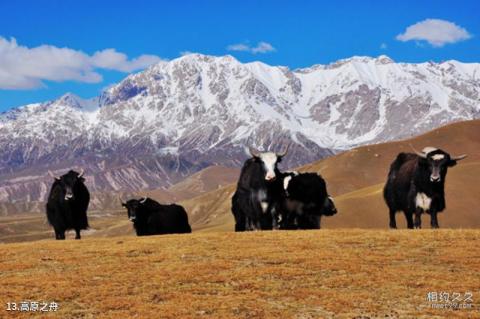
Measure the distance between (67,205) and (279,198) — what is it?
35.6 feet

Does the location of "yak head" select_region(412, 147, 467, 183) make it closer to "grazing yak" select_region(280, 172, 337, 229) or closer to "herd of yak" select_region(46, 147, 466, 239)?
"herd of yak" select_region(46, 147, 466, 239)

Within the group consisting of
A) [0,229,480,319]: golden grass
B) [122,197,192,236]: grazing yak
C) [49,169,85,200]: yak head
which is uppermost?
[49,169,85,200]: yak head

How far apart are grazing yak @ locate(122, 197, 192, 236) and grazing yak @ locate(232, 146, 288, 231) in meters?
7.59

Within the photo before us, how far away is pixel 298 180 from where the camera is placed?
30.0m

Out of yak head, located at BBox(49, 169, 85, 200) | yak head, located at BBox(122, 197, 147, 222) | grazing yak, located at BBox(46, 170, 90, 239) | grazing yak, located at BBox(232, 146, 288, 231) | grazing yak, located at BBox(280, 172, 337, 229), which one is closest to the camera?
grazing yak, located at BBox(232, 146, 288, 231)

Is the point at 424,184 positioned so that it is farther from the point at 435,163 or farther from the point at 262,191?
the point at 262,191

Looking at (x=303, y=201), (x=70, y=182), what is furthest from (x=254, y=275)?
(x=70, y=182)

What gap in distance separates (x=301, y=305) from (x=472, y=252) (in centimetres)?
811

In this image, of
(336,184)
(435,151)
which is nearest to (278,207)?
(435,151)

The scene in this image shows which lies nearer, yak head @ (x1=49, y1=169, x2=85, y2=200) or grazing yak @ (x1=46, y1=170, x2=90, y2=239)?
yak head @ (x1=49, y1=169, x2=85, y2=200)

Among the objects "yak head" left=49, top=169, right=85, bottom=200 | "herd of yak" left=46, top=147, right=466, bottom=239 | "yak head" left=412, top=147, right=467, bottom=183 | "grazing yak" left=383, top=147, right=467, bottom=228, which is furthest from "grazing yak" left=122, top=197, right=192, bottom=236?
"yak head" left=412, top=147, right=467, bottom=183

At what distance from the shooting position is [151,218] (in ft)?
114

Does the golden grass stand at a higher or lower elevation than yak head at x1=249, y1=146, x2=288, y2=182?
lower

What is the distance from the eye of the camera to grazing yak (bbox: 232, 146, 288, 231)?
88.3 feet
